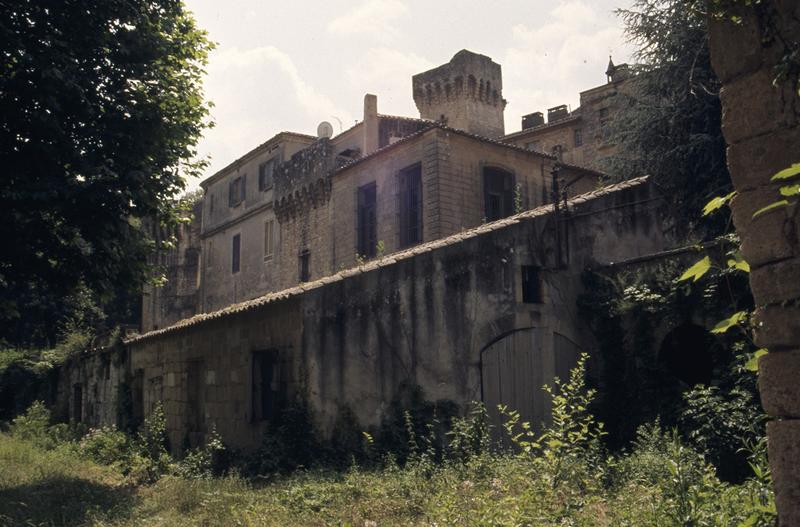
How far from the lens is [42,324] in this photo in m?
34.6

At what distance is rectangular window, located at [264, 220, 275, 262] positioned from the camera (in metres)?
29.9

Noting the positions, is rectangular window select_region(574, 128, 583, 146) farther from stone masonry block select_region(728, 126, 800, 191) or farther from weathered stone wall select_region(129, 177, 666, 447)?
stone masonry block select_region(728, 126, 800, 191)

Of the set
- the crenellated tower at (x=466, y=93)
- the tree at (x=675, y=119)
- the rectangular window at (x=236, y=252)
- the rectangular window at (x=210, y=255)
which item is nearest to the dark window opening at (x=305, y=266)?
the rectangular window at (x=236, y=252)

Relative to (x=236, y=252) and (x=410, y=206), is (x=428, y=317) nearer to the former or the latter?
(x=410, y=206)

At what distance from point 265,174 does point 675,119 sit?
18.5m

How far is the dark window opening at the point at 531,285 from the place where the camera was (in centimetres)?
1265

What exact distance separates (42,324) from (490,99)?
25858 mm

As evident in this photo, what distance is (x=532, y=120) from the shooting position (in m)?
44.6

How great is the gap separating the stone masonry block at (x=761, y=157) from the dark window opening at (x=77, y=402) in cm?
2393

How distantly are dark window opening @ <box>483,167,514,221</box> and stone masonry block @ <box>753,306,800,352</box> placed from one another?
56.7 ft

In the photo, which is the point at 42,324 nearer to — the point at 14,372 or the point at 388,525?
the point at 14,372

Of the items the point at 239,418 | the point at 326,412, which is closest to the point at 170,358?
the point at 239,418

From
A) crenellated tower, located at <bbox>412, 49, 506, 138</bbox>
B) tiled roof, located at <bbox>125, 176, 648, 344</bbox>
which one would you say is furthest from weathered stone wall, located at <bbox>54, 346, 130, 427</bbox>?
crenellated tower, located at <bbox>412, 49, 506, 138</bbox>

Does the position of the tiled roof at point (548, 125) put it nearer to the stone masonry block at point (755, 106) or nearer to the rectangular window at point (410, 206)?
the rectangular window at point (410, 206)
